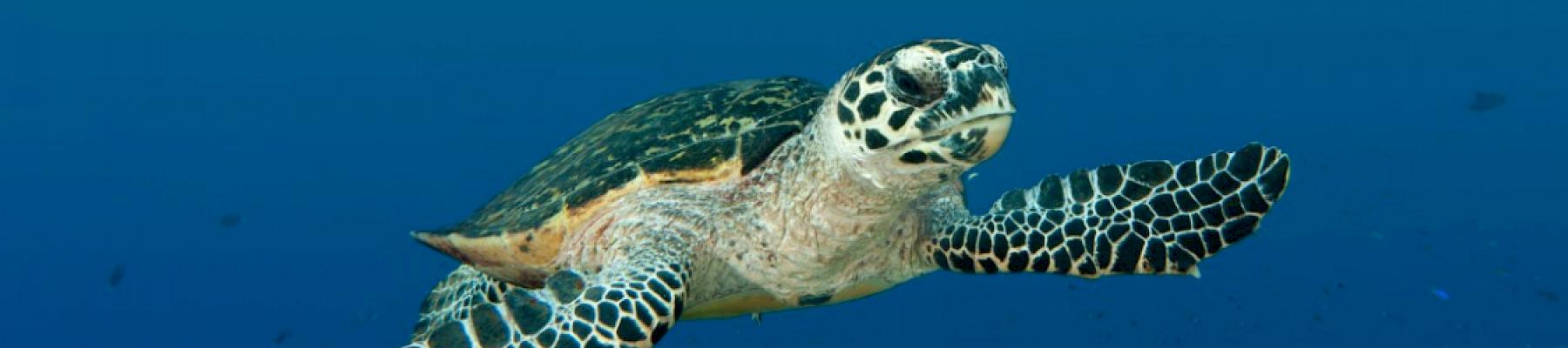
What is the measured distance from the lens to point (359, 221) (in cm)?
5172

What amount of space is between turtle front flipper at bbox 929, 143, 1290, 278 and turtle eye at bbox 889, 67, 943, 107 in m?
1.37

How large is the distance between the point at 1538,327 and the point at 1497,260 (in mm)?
8088

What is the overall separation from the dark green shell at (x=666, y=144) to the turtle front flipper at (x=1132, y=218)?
1.10 metres

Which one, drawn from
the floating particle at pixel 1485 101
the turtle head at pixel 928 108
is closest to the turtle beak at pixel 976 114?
the turtle head at pixel 928 108


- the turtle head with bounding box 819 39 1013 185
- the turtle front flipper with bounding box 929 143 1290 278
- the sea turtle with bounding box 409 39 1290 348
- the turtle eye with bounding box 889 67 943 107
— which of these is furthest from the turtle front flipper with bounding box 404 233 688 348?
the turtle front flipper with bounding box 929 143 1290 278

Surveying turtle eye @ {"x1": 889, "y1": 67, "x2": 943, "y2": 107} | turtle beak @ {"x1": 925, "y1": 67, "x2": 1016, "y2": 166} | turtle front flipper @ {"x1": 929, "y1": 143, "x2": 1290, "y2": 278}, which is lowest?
turtle front flipper @ {"x1": 929, "y1": 143, "x2": 1290, "y2": 278}

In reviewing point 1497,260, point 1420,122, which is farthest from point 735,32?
point 1497,260

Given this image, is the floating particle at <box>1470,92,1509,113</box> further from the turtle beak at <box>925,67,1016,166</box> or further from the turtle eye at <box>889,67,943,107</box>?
the turtle eye at <box>889,67,943,107</box>

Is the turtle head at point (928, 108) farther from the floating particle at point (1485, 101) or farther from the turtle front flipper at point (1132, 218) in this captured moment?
the floating particle at point (1485, 101)

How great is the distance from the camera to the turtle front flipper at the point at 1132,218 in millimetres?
4863

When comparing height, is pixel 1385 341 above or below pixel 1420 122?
below

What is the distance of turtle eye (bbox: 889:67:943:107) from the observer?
3928 millimetres

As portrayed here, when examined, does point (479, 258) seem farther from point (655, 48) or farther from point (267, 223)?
point (655, 48)

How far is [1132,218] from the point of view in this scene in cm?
503
